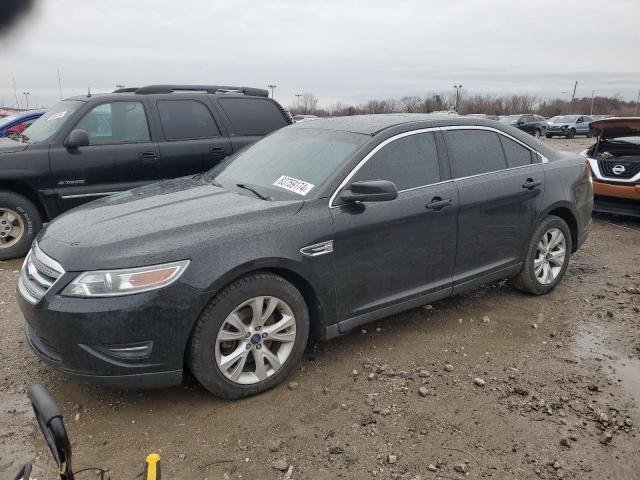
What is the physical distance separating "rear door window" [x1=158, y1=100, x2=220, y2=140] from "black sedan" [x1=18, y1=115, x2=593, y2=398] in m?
2.43

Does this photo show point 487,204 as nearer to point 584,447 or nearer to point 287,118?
point 584,447

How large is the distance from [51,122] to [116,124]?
2.65 ft

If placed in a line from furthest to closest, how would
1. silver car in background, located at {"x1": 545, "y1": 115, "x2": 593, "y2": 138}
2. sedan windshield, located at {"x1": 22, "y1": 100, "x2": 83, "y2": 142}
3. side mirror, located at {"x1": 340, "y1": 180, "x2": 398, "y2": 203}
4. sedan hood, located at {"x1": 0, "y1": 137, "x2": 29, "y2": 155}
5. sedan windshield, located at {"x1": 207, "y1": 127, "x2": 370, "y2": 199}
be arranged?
silver car in background, located at {"x1": 545, "y1": 115, "x2": 593, "y2": 138} < sedan windshield, located at {"x1": 22, "y1": 100, "x2": 83, "y2": 142} < sedan hood, located at {"x1": 0, "y1": 137, "x2": 29, "y2": 155} < sedan windshield, located at {"x1": 207, "y1": 127, "x2": 370, "y2": 199} < side mirror, located at {"x1": 340, "y1": 180, "x2": 398, "y2": 203}

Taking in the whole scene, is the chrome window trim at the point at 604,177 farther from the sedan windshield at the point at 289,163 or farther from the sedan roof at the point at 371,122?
the sedan windshield at the point at 289,163

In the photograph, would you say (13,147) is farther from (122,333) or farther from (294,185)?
(122,333)

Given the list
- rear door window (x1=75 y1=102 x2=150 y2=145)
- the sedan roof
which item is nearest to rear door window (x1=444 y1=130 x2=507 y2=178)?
the sedan roof

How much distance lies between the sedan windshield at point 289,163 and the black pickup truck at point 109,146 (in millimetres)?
2310

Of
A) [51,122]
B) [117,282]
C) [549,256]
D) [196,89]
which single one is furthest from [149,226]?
[196,89]

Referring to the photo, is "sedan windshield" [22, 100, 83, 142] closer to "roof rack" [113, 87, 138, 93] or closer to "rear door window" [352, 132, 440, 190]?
"roof rack" [113, 87, 138, 93]

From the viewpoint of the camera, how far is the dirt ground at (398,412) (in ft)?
8.50

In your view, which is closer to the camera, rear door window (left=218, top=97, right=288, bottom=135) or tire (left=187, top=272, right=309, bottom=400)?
tire (left=187, top=272, right=309, bottom=400)

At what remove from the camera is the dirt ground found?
259 centimetres

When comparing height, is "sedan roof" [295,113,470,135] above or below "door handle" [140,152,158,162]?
above

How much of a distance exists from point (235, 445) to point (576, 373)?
2.29 m
